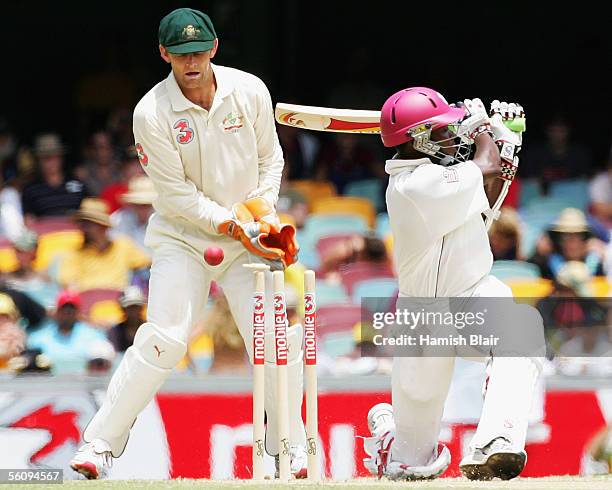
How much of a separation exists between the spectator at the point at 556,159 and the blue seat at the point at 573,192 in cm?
12

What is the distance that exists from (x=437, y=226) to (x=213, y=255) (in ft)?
3.07

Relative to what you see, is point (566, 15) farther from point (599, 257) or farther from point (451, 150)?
point (451, 150)

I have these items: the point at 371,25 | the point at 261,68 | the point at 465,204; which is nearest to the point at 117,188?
the point at 261,68

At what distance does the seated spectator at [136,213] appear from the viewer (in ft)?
32.4

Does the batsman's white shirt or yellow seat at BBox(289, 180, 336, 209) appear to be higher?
the batsman's white shirt

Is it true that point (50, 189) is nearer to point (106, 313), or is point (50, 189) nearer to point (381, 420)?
point (106, 313)

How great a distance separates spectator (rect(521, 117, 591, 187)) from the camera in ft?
36.7

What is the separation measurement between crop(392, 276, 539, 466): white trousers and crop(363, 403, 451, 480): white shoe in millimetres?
34

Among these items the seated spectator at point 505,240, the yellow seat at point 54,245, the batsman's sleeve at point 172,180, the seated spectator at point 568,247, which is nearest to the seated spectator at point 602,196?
the seated spectator at point 568,247

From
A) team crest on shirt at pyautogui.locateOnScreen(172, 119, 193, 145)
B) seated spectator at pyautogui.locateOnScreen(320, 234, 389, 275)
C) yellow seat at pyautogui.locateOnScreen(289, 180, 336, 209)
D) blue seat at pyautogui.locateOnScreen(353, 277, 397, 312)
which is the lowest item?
blue seat at pyautogui.locateOnScreen(353, 277, 397, 312)

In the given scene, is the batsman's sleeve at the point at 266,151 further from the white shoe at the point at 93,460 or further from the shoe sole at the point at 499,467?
the shoe sole at the point at 499,467

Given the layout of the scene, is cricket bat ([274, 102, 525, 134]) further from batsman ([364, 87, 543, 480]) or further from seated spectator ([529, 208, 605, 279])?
seated spectator ([529, 208, 605, 279])

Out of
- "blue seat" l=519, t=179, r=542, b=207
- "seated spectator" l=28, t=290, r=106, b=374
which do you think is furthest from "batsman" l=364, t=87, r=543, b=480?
"blue seat" l=519, t=179, r=542, b=207

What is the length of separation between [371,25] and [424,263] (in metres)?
7.15
